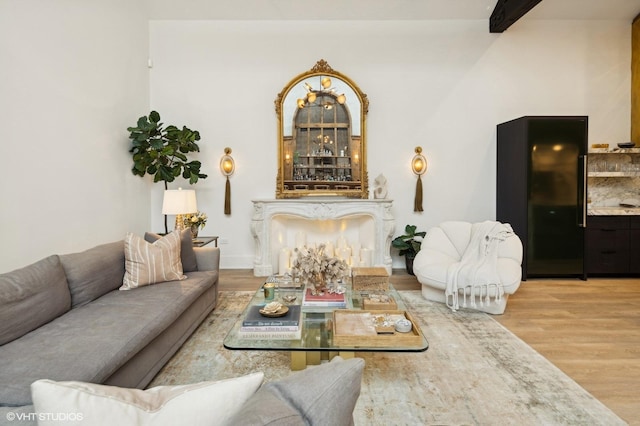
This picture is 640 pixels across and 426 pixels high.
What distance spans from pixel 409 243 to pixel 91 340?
409 centimetres

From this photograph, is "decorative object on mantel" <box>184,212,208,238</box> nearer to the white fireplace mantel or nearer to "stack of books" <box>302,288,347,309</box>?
the white fireplace mantel

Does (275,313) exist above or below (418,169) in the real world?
below

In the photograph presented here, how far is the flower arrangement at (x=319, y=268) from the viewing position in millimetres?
2740

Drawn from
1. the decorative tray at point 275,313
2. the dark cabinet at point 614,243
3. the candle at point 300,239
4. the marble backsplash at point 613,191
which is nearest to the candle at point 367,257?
the candle at point 300,239

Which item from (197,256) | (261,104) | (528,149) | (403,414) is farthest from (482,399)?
(261,104)

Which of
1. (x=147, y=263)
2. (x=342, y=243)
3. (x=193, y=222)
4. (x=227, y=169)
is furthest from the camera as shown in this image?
(x=227, y=169)

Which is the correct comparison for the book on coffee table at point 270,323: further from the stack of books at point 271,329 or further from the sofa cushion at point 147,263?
the sofa cushion at point 147,263

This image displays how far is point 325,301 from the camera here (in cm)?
265

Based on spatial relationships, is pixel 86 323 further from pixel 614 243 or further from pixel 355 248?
pixel 614 243

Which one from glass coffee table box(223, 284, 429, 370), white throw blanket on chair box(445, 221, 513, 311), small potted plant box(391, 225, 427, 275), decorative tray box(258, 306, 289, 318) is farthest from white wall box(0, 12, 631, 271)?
decorative tray box(258, 306, 289, 318)

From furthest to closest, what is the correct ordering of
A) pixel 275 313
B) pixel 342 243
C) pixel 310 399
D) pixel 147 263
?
pixel 342 243 < pixel 147 263 < pixel 275 313 < pixel 310 399

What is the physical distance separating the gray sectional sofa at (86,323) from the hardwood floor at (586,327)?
1741 millimetres

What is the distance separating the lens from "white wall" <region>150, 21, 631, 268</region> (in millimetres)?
5371

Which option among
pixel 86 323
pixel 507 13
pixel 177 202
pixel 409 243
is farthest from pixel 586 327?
pixel 177 202
